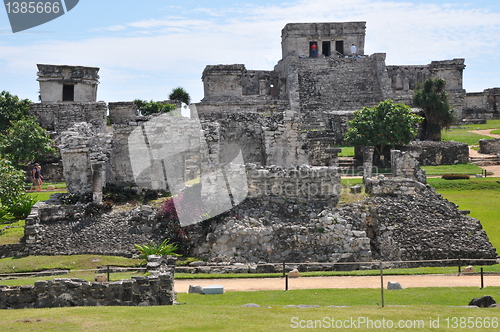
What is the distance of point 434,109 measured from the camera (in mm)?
39500

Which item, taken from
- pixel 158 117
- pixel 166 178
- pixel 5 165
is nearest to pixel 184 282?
pixel 166 178

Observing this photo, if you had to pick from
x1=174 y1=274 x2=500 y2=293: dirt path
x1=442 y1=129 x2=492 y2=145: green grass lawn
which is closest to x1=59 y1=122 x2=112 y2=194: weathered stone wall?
x1=174 y1=274 x2=500 y2=293: dirt path

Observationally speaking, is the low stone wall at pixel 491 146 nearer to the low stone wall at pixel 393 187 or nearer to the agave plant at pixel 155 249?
the low stone wall at pixel 393 187

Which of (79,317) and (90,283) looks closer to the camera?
(79,317)

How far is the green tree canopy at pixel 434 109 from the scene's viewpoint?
39375 millimetres

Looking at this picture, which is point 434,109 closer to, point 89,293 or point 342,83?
point 342,83

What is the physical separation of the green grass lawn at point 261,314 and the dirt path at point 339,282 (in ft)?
4.42

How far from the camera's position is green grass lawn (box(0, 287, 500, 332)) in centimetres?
1005

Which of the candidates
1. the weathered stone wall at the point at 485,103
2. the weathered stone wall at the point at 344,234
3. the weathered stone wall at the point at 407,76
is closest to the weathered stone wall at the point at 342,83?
the weathered stone wall at the point at 407,76

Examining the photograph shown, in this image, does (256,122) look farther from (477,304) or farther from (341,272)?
(477,304)

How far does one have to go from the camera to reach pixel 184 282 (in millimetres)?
16000

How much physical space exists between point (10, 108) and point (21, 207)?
798 inches

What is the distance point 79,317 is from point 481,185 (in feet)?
71.1

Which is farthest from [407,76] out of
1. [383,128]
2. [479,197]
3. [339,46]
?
[479,197]
